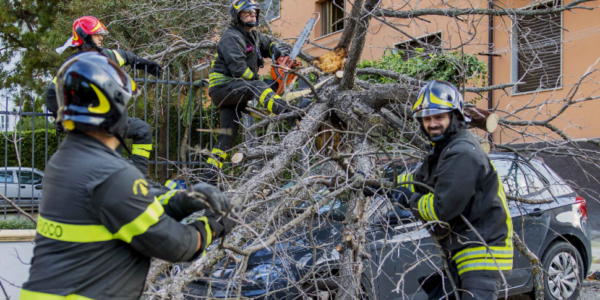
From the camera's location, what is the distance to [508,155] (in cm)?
455

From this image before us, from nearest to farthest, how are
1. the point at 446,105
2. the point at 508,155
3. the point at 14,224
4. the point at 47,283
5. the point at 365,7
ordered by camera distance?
the point at 47,283 < the point at 446,105 < the point at 365,7 < the point at 508,155 < the point at 14,224

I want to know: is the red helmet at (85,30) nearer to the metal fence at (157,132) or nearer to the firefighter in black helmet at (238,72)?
the metal fence at (157,132)

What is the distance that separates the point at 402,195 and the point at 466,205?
48cm

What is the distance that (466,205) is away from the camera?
2.69 m

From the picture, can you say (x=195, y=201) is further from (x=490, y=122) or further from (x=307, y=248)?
(x=490, y=122)

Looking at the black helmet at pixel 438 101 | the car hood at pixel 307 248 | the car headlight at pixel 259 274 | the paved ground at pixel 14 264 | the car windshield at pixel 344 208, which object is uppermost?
the black helmet at pixel 438 101

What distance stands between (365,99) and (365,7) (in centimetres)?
91

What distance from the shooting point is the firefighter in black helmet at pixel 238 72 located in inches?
187

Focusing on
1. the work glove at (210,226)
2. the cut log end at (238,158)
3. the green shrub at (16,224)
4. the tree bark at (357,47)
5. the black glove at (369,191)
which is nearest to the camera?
the work glove at (210,226)

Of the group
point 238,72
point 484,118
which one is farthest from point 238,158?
point 484,118

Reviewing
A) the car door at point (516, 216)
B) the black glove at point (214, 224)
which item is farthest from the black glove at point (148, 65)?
the car door at point (516, 216)

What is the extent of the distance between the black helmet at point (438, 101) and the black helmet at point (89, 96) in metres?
1.91

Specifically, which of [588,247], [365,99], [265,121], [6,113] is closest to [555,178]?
[588,247]

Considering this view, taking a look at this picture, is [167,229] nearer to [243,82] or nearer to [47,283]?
[47,283]
